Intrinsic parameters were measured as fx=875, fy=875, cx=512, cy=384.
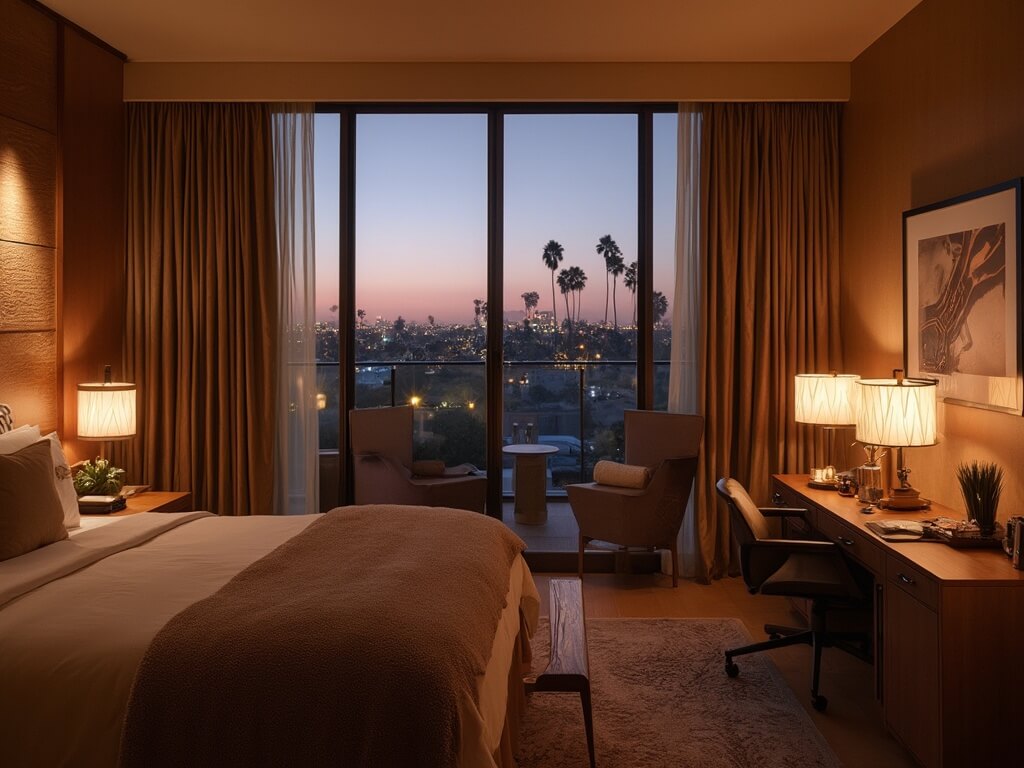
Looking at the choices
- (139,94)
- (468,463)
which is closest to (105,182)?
(139,94)

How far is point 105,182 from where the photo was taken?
5199mm

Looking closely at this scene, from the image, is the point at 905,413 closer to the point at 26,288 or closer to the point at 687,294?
the point at 687,294

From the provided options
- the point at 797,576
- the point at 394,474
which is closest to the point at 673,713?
the point at 797,576

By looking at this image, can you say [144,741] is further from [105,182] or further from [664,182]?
[664,182]

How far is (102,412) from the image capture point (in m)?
4.65

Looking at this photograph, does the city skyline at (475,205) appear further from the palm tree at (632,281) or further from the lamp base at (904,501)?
the lamp base at (904,501)

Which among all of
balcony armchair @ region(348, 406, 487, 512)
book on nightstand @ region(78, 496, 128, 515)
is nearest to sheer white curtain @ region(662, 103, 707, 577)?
balcony armchair @ region(348, 406, 487, 512)

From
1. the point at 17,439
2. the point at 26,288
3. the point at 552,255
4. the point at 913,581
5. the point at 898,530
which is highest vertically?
the point at 552,255

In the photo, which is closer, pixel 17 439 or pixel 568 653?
pixel 568 653

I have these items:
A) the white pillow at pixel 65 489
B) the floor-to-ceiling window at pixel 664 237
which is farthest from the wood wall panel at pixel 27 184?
the floor-to-ceiling window at pixel 664 237

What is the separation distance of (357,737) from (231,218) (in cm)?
407

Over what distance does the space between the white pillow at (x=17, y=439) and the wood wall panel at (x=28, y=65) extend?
5.33 ft

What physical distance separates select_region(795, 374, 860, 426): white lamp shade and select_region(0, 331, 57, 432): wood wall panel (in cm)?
402

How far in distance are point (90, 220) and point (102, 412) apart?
119cm
